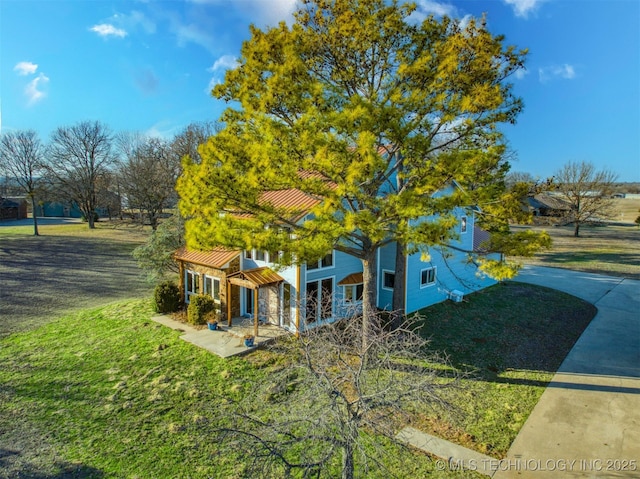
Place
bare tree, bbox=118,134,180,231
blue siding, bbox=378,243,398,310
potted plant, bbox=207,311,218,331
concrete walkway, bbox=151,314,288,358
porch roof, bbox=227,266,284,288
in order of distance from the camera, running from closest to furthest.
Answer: concrete walkway, bbox=151,314,288,358 → porch roof, bbox=227,266,284,288 → potted plant, bbox=207,311,218,331 → blue siding, bbox=378,243,398,310 → bare tree, bbox=118,134,180,231

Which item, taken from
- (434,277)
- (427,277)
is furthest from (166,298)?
(434,277)

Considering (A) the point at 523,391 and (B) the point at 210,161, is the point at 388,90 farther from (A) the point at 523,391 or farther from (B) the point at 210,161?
(A) the point at 523,391

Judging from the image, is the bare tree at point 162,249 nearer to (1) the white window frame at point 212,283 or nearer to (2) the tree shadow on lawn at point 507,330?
(1) the white window frame at point 212,283

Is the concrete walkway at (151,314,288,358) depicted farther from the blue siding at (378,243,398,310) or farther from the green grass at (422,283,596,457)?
the green grass at (422,283,596,457)

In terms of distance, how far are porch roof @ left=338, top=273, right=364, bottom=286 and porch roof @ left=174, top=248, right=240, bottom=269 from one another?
419cm

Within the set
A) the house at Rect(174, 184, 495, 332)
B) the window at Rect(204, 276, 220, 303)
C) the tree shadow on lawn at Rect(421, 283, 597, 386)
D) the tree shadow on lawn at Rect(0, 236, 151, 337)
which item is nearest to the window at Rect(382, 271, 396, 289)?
the house at Rect(174, 184, 495, 332)

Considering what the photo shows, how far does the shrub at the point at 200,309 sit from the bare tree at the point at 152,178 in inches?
806

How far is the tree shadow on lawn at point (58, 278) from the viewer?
15.9 metres

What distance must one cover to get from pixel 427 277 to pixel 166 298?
36.5 ft

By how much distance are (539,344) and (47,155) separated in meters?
47.7

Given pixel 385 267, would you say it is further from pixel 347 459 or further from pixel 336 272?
pixel 347 459

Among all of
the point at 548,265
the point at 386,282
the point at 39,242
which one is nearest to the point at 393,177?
the point at 386,282

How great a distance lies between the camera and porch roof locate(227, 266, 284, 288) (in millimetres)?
12851

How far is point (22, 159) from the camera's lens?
3850cm
